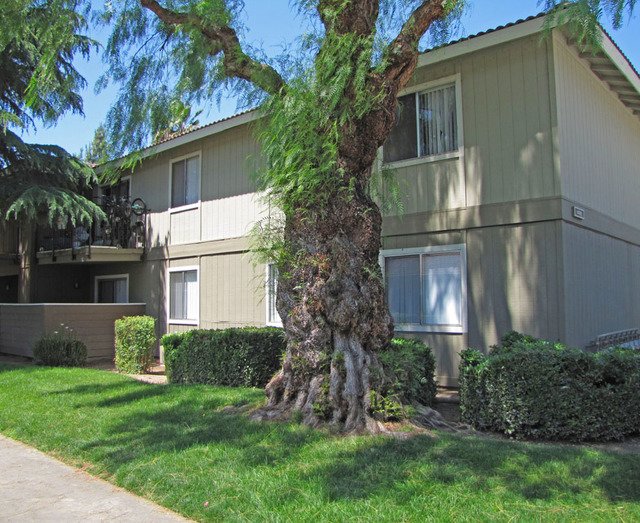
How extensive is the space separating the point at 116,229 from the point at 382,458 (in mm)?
13135

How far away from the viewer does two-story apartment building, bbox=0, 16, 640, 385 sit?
343 inches

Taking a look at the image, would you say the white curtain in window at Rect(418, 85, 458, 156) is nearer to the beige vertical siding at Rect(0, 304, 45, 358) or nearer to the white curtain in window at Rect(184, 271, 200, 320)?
the white curtain in window at Rect(184, 271, 200, 320)

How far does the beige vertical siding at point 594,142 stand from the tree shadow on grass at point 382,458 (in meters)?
4.91

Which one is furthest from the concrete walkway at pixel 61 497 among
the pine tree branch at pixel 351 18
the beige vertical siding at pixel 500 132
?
the beige vertical siding at pixel 500 132

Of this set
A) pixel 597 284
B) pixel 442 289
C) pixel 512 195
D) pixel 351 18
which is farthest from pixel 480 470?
pixel 597 284

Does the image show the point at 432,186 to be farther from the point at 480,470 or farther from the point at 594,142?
the point at 480,470

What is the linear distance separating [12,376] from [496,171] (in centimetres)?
923

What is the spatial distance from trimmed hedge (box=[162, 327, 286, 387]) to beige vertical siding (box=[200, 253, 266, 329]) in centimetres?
273

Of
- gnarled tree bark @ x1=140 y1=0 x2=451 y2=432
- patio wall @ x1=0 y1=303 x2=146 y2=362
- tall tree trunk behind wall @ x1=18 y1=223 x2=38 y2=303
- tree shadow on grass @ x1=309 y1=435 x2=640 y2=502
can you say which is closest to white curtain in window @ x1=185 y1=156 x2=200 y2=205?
patio wall @ x1=0 y1=303 x2=146 y2=362

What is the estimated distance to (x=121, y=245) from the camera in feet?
53.0

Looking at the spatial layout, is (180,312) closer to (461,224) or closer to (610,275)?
(461,224)

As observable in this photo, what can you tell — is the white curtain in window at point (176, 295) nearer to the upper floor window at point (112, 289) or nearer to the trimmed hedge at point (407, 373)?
the upper floor window at point (112, 289)

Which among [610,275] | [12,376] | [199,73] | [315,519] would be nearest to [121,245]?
[12,376]

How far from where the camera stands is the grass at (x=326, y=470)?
3965mm
